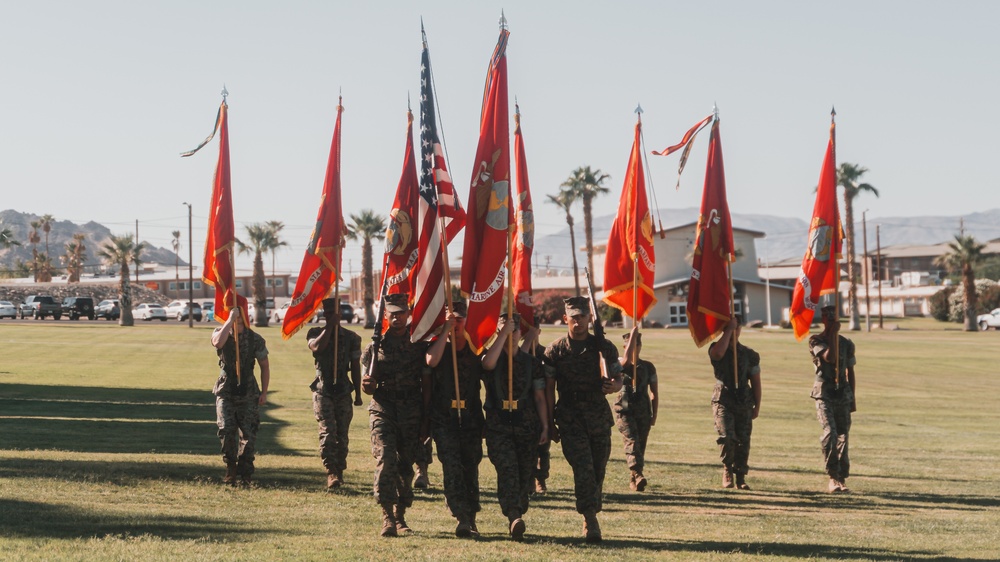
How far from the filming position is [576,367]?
11.7 m

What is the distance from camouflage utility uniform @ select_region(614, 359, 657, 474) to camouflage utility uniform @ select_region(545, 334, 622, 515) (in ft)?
10.9

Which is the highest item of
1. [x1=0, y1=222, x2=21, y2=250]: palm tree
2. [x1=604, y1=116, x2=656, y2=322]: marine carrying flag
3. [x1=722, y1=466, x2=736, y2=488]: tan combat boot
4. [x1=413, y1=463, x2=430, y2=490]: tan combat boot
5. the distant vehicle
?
[x1=0, y1=222, x2=21, y2=250]: palm tree

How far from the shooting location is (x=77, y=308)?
318 ft

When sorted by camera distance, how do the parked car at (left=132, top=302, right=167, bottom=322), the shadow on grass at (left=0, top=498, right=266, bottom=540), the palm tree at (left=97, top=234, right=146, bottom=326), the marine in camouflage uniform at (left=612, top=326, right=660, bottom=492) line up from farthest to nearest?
the parked car at (left=132, top=302, right=167, bottom=322) → the palm tree at (left=97, top=234, right=146, bottom=326) → the marine in camouflage uniform at (left=612, top=326, right=660, bottom=492) → the shadow on grass at (left=0, top=498, right=266, bottom=540)

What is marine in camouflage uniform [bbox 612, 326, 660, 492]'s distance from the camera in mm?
15125

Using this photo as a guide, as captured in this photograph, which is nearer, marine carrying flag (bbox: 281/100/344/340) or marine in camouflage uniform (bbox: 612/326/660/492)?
marine in camouflage uniform (bbox: 612/326/660/492)

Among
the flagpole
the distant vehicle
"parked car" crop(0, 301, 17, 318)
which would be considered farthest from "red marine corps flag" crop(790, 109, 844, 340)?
"parked car" crop(0, 301, 17, 318)

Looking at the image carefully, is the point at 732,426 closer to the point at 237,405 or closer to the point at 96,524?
the point at 237,405

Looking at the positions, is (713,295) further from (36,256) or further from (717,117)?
(36,256)

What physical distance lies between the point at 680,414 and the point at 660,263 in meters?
77.9

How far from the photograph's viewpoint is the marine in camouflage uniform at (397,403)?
11422mm

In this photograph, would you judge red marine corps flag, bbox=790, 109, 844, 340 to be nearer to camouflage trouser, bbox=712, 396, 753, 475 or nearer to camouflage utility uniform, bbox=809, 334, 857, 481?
camouflage utility uniform, bbox=809, 334, 857, 481

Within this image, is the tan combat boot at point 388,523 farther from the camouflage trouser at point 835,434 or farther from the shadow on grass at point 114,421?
the shadow on grass at point 114,421

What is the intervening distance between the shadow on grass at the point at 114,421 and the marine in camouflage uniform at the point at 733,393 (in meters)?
6.87
